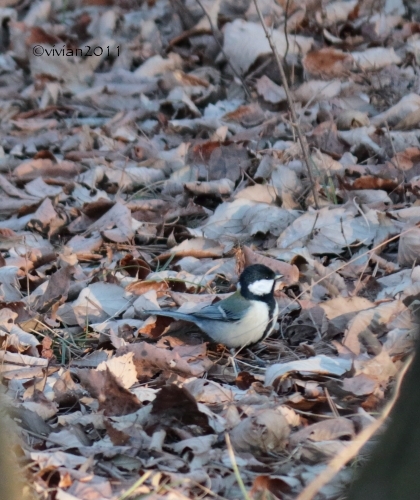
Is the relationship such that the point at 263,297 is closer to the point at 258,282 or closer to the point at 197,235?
Answer: the point at 258,282

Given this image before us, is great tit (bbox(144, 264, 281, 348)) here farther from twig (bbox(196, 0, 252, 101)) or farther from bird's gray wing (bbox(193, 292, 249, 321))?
twig (bbox(196, 0, 252, 101))

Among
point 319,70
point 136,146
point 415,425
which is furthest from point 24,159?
point 415,425

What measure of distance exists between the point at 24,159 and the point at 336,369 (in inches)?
170

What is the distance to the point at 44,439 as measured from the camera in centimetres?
302

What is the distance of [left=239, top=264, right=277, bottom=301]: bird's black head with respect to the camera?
13.8 ft

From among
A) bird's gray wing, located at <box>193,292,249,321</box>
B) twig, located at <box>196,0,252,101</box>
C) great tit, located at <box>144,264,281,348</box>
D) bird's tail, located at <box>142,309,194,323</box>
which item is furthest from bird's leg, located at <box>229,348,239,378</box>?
twig, located at <box>196,0,252,101</box>

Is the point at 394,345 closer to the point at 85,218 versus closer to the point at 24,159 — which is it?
the point at 85,218

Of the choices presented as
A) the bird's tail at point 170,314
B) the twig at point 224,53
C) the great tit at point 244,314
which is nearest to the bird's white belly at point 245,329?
the great tit at point 244,314

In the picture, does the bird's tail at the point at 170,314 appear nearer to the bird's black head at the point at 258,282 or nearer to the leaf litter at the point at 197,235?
the leaf litter at the point at 197,235

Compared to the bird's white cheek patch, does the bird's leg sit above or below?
below

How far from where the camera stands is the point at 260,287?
4.21 m

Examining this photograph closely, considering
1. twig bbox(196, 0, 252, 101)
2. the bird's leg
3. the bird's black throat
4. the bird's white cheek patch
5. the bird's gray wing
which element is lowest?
the bird's leg

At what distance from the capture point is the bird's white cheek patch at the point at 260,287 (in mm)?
4203

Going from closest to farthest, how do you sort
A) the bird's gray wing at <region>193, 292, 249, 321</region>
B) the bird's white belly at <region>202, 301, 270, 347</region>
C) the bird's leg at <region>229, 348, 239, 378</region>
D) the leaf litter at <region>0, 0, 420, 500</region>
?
the leaf litter at <region>0, 0, 420, 500</region> < the bird's leg at <region>229, 348, 239, 378</region> < the bird's white belly at <region>202, 301, 270, 347</region> < the bird's gray wing at <region>193, 292, 249, 321</region>
